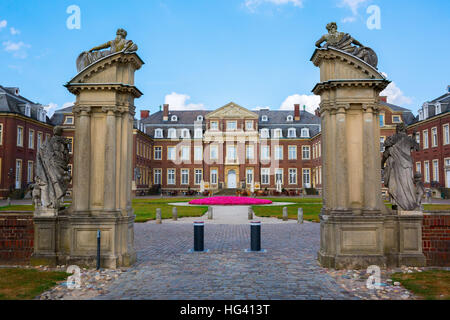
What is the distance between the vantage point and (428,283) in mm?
6270

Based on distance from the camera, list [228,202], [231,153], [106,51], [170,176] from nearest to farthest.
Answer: [106,51]
[228,202]
[231,153]
[170,176]

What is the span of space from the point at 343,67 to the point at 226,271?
211 inches

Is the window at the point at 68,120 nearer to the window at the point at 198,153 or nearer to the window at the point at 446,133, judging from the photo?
the window at the point at 198,153

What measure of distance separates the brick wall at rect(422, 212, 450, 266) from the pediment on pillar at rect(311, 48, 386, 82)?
345cm

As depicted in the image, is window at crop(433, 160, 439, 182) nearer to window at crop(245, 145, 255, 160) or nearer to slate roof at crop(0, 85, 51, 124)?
window at crop(245, 145, 255, 160)

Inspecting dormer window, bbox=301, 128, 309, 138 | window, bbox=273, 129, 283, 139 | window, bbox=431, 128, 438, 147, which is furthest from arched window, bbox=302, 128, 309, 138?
window, bbox=431, 128, 438, 147

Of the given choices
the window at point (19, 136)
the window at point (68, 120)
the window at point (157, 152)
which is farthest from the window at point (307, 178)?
the window at point (19, 136)

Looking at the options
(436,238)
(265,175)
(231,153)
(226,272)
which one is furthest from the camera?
(265,175)

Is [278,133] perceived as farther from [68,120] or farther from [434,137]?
[68,120]

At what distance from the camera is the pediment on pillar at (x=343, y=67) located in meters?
7.89

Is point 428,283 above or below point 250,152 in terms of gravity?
below

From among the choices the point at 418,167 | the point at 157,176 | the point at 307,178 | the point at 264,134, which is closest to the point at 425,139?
the point at 418,167

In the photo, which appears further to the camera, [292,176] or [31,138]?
[292,176]

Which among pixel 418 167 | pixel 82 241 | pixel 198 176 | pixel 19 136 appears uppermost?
pixel 19 136
